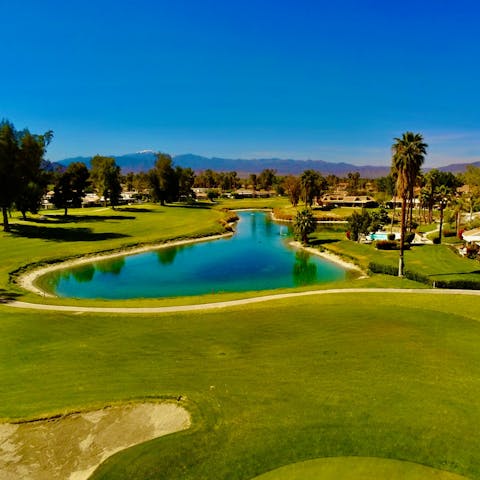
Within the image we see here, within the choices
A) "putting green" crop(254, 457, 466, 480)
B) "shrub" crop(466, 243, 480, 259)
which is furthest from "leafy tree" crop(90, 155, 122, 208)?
"putting green" crop(254, 457, 466, 480)

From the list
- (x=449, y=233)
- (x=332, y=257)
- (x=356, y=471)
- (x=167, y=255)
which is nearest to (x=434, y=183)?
(x=449, y=233)

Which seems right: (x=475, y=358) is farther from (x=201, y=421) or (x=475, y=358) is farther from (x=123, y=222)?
(x=123, y=222)

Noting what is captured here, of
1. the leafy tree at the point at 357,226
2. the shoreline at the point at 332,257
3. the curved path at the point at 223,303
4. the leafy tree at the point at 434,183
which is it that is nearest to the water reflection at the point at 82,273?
the curved path at the point at 223,303

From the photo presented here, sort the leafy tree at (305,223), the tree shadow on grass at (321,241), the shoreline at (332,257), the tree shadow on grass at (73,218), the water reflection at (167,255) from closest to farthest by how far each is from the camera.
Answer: the shoreline at (332,257) → the water reflection at (167,255) → the leafy tree at (305,223) → the tree shadow on grass at (321,241) → the tree shadow on grass at (73,218)

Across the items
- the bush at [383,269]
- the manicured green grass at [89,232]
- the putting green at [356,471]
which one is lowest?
the putting green at [356,471]

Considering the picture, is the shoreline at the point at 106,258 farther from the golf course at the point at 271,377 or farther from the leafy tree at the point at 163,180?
the leafy tree at the point at 163,180

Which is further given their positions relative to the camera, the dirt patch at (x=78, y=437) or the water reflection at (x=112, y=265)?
the water reflection at (x=112, y=265)

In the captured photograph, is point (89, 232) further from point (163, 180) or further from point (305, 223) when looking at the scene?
point (163, 180)

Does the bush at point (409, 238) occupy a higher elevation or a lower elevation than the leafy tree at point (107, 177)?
lower
